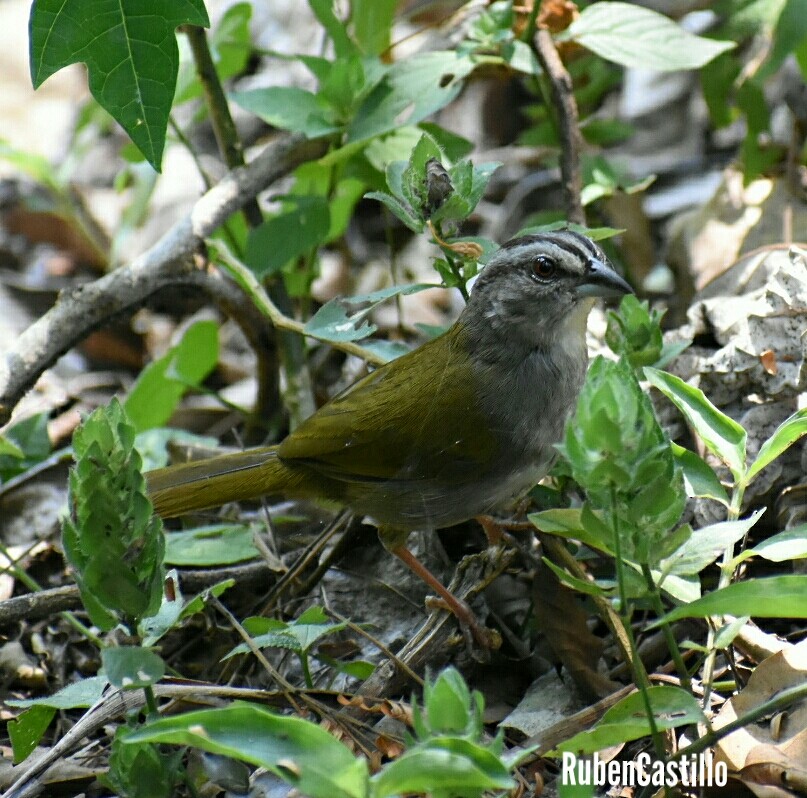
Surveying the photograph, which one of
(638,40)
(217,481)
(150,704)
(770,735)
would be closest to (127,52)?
(217,481)

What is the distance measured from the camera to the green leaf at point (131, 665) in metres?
2.22

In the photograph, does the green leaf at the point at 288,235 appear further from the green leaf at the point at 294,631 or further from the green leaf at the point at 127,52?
the green leaf at the point at 294,631

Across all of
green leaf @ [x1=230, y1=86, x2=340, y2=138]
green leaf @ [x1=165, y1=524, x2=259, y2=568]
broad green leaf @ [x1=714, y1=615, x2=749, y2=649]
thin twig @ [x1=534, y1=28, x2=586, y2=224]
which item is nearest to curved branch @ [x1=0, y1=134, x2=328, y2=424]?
green leaf @ [x1=230, y1=86, x2=340, y2=138]

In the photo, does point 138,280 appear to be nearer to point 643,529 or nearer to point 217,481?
point 217,481

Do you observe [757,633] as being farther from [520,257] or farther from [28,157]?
[28,157]

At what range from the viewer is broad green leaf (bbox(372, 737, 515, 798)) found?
1.85 meters

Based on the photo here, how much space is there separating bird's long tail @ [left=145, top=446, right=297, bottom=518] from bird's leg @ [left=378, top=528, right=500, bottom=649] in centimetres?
41

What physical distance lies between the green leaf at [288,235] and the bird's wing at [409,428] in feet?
2.18

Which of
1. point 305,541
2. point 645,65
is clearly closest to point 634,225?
point 645,65

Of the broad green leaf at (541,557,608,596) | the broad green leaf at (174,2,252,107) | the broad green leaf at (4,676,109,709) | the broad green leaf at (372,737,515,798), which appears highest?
the broad green leaf at (174,2,252,107)

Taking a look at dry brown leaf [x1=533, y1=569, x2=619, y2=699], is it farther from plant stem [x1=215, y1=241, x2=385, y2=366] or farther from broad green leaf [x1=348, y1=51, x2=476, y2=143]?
broad green leaf [x1=348, y1=51, x2=476, y2=143]

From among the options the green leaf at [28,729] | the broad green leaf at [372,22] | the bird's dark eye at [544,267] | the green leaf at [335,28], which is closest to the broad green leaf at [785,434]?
the bird's dark eye at [544,267]

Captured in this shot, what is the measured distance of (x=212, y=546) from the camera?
3629mm

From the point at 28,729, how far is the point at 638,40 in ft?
10.2
